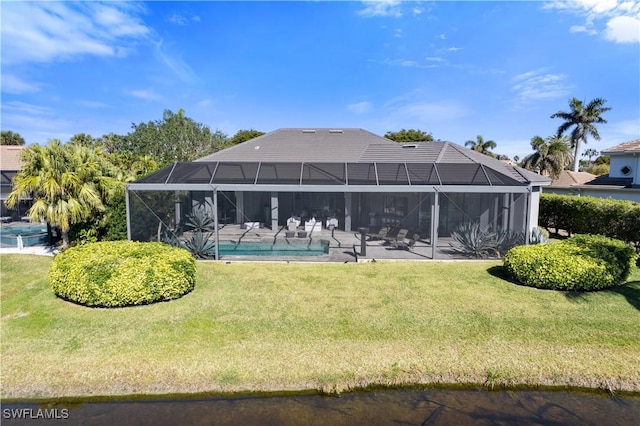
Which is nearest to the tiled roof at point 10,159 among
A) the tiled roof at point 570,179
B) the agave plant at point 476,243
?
the agave plant at point 476,243

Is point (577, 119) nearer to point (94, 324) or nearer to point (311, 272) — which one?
point (311, 272)

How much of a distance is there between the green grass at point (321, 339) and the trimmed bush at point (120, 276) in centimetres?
28

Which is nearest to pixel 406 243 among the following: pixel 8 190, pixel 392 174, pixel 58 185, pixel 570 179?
pixel 392 174

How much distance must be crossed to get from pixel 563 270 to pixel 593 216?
8.39 m

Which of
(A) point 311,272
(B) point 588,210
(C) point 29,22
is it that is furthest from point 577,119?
(C) point 29,22

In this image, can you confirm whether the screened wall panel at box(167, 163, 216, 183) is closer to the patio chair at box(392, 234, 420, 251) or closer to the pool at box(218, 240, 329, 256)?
the pool at box(218, 240, 329, 256)

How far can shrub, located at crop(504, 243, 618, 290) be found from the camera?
8461 mm

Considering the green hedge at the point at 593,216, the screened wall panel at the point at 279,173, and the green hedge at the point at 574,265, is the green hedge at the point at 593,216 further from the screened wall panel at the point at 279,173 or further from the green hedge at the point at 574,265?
the screened wall panel at the point at 279,173

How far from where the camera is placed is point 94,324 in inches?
274

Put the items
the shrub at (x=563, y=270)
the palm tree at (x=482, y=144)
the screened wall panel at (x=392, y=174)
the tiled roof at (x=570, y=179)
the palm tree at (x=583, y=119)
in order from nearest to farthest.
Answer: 1. the shrub at (x=563, y=270)
2. the screened wall panel at (x=392, y=174)
3. the tiled roof at (x=570, y=179)
4. the palm tree at (x=583, y=119)
5. the palm tree at (x=482, y=144)

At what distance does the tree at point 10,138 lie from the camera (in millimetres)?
50344

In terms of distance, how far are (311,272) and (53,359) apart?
6.47 metres

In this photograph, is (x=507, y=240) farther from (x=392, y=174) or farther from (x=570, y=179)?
(x=570, y=179)

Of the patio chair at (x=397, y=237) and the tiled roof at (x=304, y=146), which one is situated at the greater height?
the tiled roof at (x=304, y=146)
